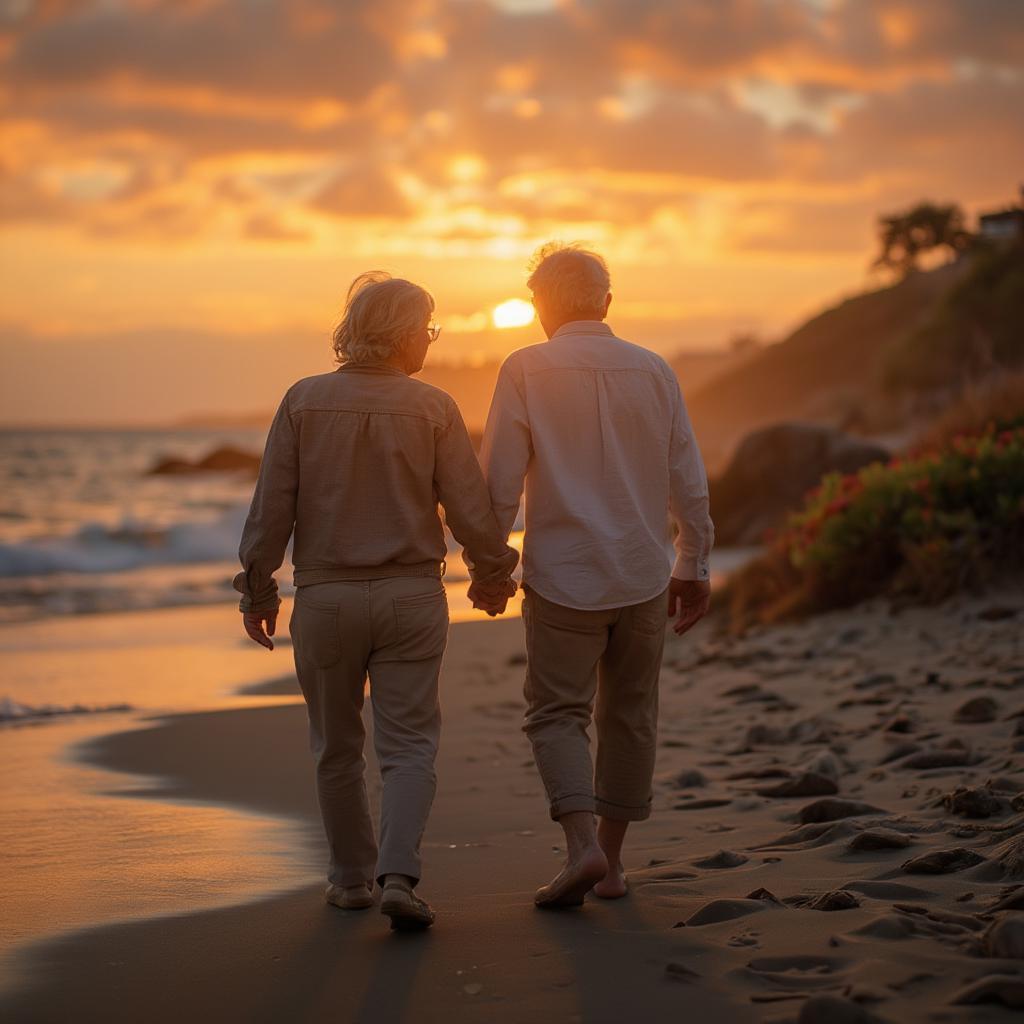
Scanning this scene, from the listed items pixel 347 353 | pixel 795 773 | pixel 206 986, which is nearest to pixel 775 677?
pixel 795 773

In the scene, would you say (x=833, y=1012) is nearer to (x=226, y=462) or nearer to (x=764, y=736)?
(x=764, y=736)

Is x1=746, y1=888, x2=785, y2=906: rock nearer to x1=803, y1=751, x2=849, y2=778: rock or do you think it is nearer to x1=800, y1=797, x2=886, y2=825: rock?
x1=800, y1=797, x2=886, y2=825: rock

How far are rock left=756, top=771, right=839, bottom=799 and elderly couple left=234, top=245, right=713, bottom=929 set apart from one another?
1150 mm

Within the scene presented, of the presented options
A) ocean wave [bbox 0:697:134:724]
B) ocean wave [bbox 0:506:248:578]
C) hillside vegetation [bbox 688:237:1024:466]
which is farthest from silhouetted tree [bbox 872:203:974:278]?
ocean wave [bbox 0:697:134:724]

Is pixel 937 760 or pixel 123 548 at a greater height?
pixel 123 548

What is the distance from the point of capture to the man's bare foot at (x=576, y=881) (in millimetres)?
4062

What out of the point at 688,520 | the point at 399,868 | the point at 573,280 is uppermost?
the point at 573,280

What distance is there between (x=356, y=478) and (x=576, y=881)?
55.6 inches

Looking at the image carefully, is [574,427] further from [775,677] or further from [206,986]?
[775,677]

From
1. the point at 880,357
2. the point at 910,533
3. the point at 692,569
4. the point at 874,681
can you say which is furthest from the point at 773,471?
the point at 880,357

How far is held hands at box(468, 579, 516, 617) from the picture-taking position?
454 cm

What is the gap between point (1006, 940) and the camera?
3.20 m

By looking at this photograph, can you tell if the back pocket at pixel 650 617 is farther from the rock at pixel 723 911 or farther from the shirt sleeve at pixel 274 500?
the shirt sleeve at pixel 274 500

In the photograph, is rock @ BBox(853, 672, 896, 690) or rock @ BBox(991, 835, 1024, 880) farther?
rock @ BBox(853, 672, 896, 690)
